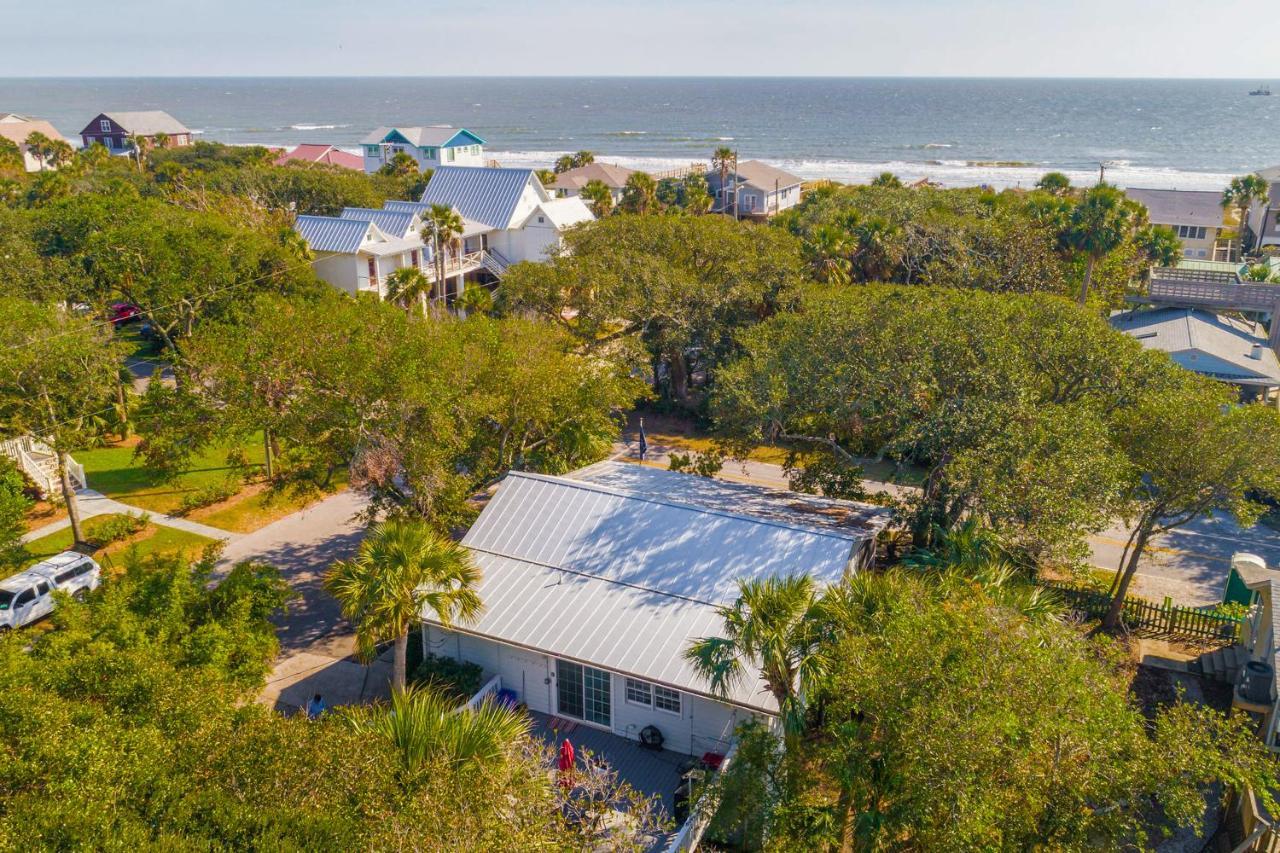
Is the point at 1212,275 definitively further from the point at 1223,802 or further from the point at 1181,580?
the point at 1223,802

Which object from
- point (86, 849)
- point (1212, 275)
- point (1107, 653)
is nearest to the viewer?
point (86, 849)

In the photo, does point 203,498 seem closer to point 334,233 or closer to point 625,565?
point 625,565

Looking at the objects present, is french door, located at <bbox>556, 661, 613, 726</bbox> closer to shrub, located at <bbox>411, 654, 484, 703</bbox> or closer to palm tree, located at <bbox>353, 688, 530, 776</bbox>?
shrub, located at <bbox>411, 654, 484, 703</bbox>

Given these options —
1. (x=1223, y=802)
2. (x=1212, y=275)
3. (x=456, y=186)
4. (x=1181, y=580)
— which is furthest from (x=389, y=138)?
(x=1223, y=802)

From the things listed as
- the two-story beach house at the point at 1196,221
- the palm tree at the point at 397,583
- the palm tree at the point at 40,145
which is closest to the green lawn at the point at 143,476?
the palm tree at the point at 397,583

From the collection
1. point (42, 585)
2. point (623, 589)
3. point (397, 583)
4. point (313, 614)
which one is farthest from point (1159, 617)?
point (42, 585)

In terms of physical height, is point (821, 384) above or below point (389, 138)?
below
